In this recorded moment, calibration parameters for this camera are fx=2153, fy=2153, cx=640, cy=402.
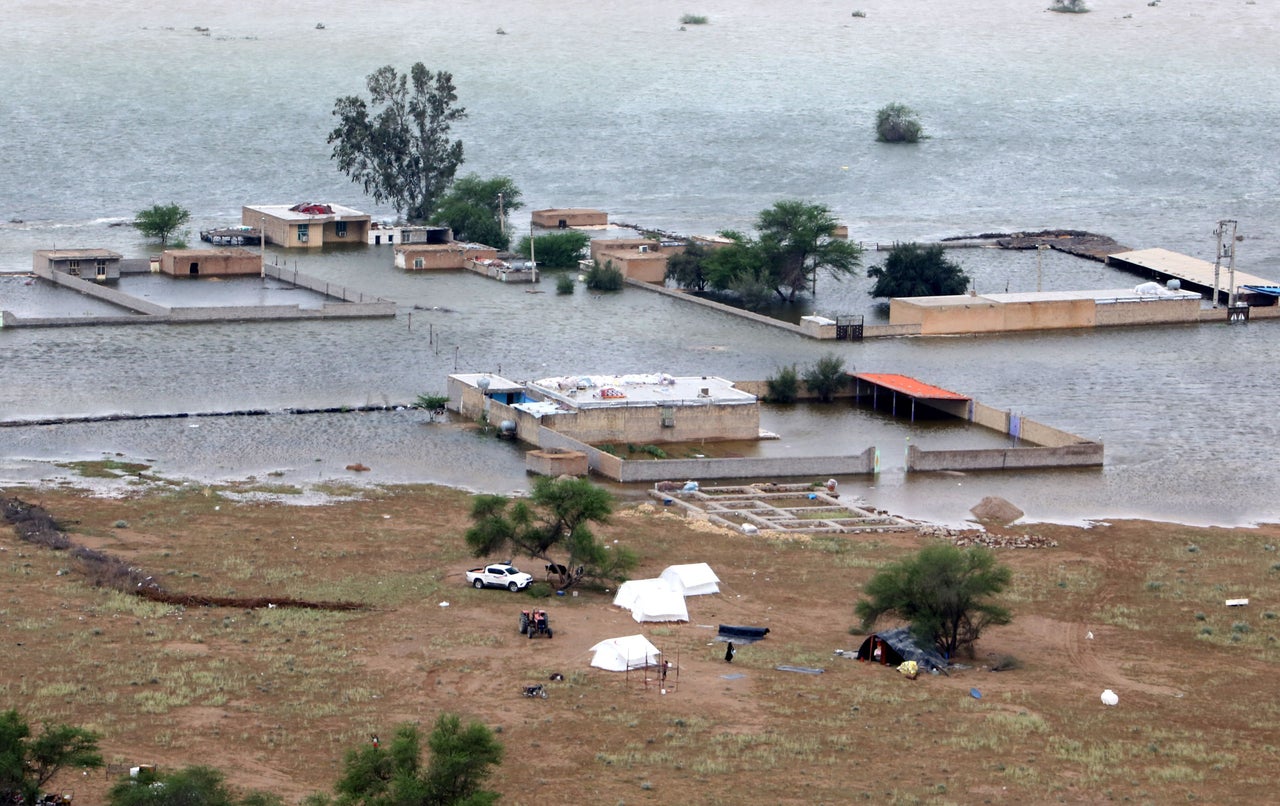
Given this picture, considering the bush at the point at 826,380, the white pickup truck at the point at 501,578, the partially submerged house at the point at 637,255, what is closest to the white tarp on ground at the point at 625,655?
the white pickup truck at the point at 501,578

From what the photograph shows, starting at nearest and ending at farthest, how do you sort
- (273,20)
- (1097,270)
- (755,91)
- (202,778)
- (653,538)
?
1. (202,778)
2. (653,538)
3. (1097,270)
4. (755,91)
5. (273,20)

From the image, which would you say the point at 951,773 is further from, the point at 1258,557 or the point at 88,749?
the point at 1258,557

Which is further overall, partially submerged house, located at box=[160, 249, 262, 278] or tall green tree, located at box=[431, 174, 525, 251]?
tall green tree, located at box=[431, 174, 525, 251]

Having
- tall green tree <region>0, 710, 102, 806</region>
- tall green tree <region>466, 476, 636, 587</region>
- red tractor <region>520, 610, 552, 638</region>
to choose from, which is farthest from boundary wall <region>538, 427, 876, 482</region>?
tall green tree <region>0, 710, 102, 806</region>

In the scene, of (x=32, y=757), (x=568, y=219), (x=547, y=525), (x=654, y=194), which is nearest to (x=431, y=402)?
(x=547, y=525)

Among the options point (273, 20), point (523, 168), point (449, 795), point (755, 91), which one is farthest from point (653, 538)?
point (273, 20)

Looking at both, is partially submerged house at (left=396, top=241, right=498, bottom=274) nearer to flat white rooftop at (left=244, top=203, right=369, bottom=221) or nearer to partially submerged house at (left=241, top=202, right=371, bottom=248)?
partially submerged house at (left=241, top=202, right=371, bottom=248)

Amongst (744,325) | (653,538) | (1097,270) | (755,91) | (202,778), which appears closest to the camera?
(202,778)
